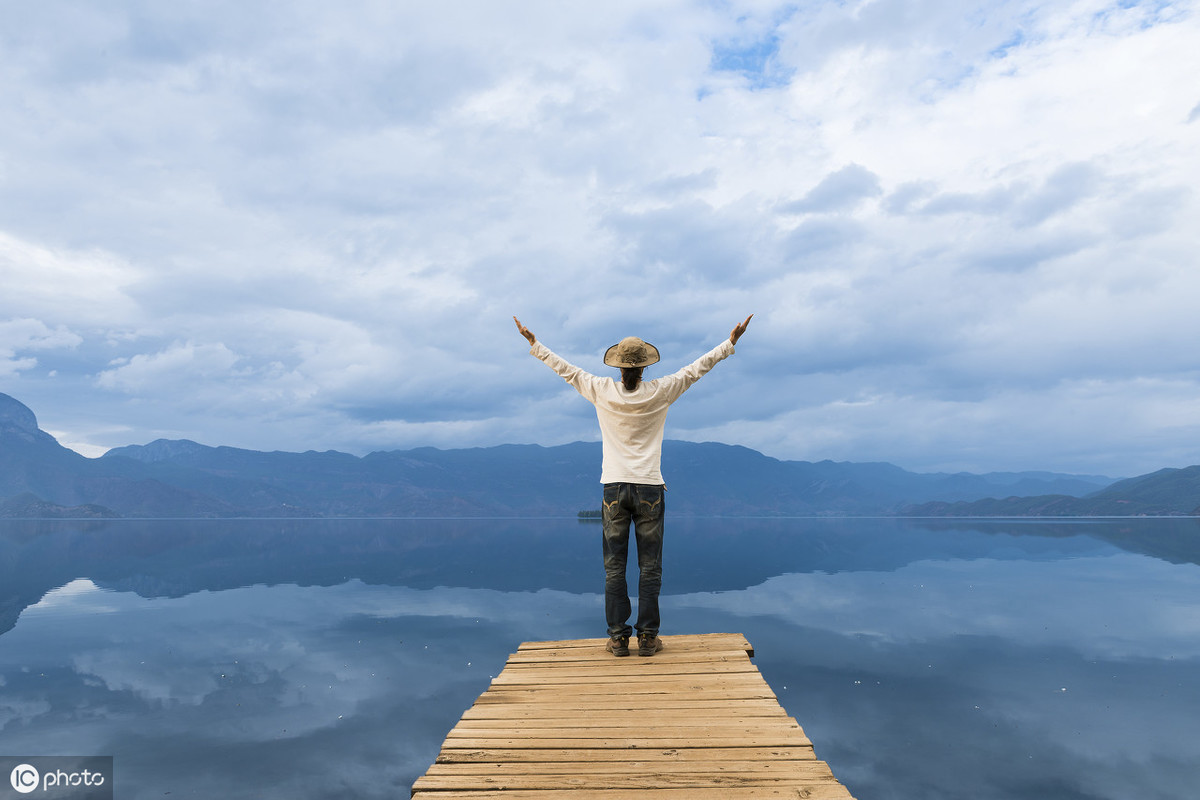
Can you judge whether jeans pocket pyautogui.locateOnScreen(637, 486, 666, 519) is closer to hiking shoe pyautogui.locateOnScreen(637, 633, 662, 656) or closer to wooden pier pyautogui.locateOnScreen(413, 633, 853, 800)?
hiking shoe pyautogui.locateOnScreen(637, 633, 662, 656)

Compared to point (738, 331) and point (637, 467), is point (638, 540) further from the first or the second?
point (738, 331)

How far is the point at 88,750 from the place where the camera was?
16250 millimetres

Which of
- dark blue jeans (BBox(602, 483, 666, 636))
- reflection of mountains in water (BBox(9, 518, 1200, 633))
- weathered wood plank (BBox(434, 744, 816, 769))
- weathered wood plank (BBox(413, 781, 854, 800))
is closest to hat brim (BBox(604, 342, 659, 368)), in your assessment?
dark blue jeans (BBox(602, 483, 666, 636))

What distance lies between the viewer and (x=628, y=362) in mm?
9031

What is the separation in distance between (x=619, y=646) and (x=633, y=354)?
408cm

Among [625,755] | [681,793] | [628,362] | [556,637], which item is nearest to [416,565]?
[556,637]

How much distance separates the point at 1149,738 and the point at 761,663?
10.6 m

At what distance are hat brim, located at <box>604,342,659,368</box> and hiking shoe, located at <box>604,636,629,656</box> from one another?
383cm

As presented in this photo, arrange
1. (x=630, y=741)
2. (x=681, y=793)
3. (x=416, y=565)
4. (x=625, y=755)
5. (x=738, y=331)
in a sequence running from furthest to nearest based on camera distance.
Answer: (x=416, y=565), (x=738, y=331), (x=630, y=741), (x=625, y=755), (x=681, y=793)

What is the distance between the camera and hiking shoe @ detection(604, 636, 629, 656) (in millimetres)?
9305

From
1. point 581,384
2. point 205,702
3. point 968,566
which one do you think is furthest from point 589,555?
point 581,384

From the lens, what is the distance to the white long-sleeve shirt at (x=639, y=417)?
908cm

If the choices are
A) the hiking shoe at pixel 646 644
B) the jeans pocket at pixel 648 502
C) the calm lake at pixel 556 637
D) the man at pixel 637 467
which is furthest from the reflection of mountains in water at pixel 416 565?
the jeans pocket at pixel 648 502

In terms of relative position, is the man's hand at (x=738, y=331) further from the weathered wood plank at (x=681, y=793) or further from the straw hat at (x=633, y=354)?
the weathered wood plank at (x=681, y=793)
